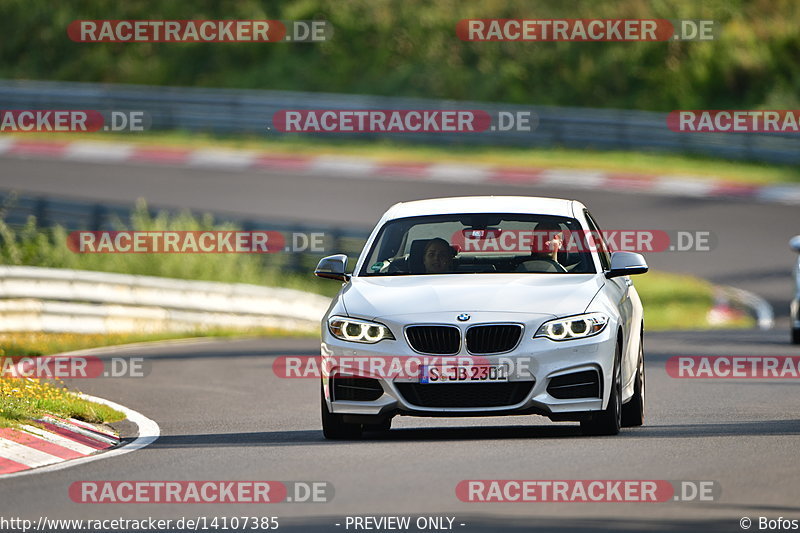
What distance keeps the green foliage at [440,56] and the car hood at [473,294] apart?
34.5 metres

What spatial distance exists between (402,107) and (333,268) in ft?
104

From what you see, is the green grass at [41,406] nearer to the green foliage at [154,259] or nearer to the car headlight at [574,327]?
the car headlight at [574,327]

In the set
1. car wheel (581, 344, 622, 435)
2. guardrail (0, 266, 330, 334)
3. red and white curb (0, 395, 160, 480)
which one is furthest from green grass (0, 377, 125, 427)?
guardrail (0, 266, 330, 334)

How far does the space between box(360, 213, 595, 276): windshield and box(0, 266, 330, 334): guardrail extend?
10.6 m

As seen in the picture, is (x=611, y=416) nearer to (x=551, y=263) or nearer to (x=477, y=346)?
(x=477, y=346)

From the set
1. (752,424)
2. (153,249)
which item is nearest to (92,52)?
(153,249)

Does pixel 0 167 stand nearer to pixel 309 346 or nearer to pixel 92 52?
pixel 92 52

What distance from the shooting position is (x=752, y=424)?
12.5 m

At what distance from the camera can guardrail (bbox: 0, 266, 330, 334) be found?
22.5 metres

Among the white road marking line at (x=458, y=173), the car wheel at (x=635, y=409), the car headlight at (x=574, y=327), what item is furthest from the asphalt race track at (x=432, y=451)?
the white road marking line at (x=458, y=173)

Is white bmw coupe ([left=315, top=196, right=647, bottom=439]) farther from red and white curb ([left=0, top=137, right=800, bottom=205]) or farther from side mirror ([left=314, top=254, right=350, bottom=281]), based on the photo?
red and white curb ([left=0, top=137, right=800, bottom=205])

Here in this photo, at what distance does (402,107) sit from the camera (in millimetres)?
43781

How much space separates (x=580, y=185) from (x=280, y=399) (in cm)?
2417

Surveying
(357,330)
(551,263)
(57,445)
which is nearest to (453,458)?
(357,330)
